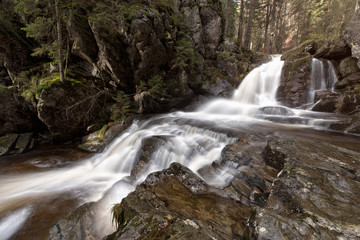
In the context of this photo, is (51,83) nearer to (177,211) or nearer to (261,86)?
(177,211)

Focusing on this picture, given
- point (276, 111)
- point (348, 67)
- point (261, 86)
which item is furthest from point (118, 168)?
point (348, 67)

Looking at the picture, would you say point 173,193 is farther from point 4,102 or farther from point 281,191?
point 4,102

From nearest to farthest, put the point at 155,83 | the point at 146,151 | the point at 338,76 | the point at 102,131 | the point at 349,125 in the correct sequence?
the point at 146,151 → the point at 349,125 → the point at 102,131 → the point at 338,76 → the point at 155,83

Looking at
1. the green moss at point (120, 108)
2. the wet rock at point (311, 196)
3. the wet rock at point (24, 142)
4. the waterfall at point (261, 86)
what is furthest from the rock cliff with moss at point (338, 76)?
the wet rock at point (24, 142)

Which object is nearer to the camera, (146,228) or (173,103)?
(146,228)

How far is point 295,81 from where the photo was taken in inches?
Answer: 403

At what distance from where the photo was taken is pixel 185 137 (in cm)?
671

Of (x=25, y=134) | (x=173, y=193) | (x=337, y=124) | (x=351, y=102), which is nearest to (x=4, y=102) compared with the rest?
(x=25, y=134)

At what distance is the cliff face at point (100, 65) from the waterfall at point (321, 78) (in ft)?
25.9

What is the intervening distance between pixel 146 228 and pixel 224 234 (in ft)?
3.78

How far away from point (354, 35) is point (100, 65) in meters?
14.0

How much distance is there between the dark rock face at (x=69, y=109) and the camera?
743cm

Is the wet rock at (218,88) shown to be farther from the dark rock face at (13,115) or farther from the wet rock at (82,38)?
the dark rock face at (13,115)

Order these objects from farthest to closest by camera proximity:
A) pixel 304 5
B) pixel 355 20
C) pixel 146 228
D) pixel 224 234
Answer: pixel 304 5, pixel 355 20, pixel 224 234, pixel 146 228
